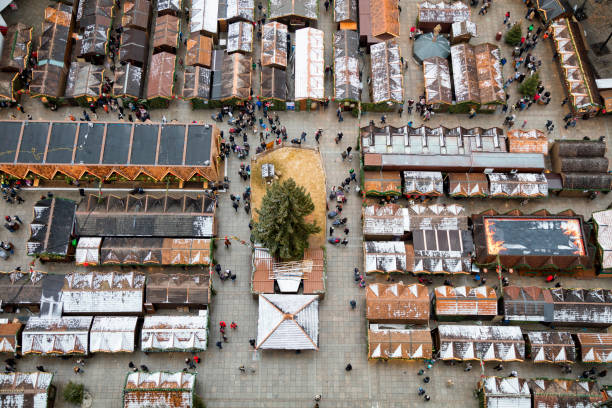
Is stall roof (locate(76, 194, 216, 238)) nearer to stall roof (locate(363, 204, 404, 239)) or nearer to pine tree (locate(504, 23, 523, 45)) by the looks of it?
stall roof (locate(363, 204, 404, 239))

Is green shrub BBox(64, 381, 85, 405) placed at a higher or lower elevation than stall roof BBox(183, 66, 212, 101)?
lower

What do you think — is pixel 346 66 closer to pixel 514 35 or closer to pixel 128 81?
pixel 514 35


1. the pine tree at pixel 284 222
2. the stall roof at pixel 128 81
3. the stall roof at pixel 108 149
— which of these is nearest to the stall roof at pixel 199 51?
the stall roof at pixel 128 81

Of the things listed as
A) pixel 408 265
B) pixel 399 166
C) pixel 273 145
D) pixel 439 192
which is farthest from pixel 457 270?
pixel 273 145

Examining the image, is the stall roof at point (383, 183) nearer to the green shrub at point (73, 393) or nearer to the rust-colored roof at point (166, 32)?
the rust-colored roof at point (166, 32)

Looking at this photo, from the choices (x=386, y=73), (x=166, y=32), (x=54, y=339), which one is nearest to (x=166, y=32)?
(x=166, y=32)

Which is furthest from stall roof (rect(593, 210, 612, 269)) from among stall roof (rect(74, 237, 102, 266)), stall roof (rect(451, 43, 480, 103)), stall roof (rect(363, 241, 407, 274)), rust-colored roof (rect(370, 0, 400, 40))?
stall roof (rect(74, 237, 102, 266))
